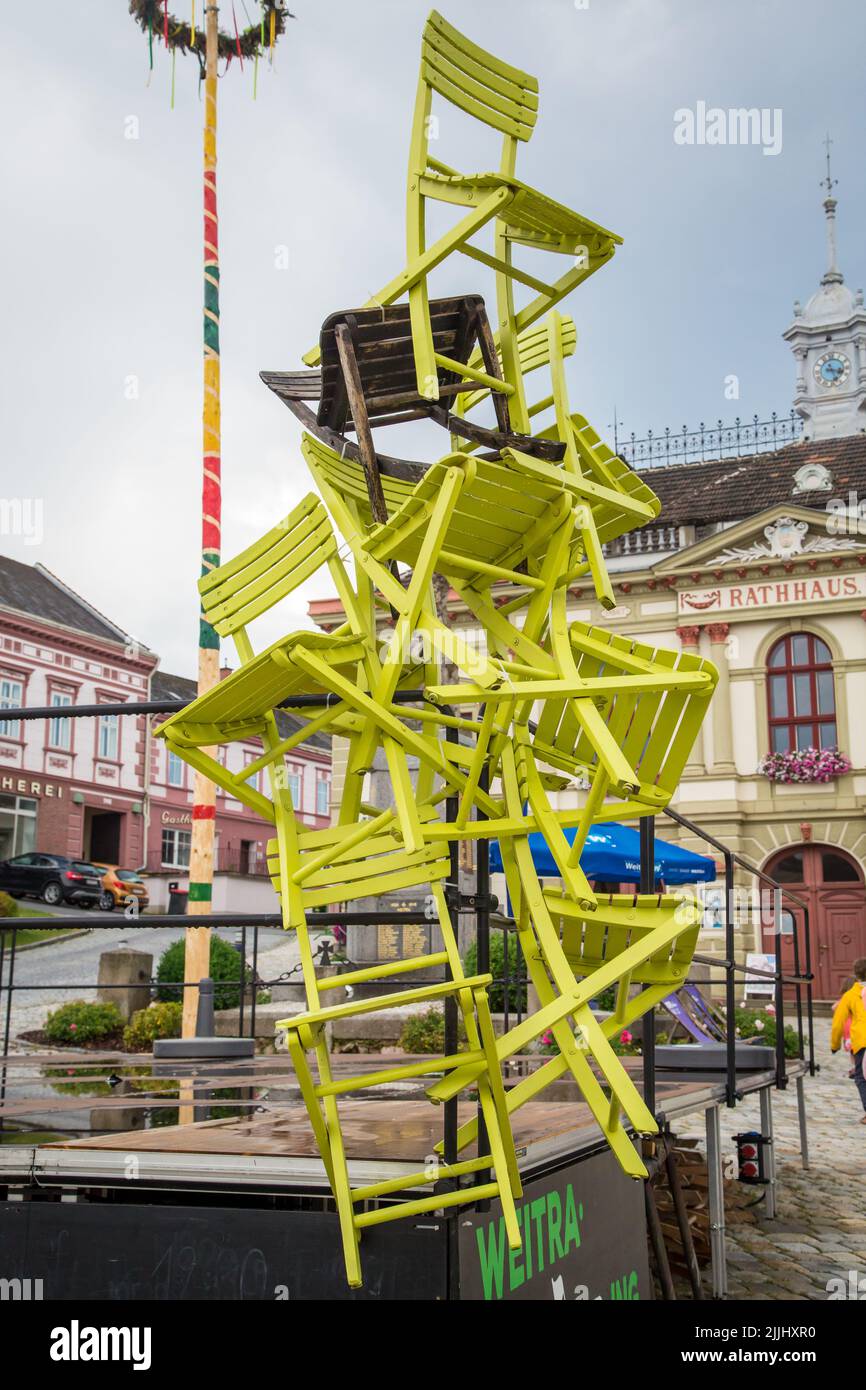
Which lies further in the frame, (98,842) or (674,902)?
(98,842)

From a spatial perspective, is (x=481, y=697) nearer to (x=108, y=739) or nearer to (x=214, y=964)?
(x=214, y=964)

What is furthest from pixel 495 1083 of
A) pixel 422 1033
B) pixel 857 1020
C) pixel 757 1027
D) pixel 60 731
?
pixel 60 731

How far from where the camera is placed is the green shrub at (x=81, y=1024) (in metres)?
15.2

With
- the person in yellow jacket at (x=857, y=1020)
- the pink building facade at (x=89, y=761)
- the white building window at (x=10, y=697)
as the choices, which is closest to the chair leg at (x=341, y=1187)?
the person in yellow jacket at (x=857, y=1020)

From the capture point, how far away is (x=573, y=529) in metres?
2.79

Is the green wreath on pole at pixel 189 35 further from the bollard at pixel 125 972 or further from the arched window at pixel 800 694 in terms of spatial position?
the arched window at pixel 800 694

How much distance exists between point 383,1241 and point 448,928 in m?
0.74

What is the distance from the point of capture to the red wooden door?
77.7 feet

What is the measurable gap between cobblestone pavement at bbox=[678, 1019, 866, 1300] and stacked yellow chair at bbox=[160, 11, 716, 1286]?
3498 millimetres

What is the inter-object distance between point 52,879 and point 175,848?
29.4 ft

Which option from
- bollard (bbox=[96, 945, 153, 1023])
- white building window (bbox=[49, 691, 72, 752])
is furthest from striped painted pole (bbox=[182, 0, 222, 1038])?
white building window (bbox=[49, 691, 72, 752])

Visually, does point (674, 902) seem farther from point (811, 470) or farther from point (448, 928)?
point (811, 470)

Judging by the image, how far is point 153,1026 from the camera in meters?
13.9
